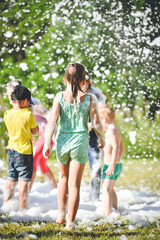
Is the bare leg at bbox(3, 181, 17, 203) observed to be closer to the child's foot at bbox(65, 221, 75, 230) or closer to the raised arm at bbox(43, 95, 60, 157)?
the raised arm at bbox(43, 95, 60, 157)

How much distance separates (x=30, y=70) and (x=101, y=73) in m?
1.32

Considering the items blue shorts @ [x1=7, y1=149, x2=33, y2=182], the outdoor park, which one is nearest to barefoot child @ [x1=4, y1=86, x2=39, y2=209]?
blue shorts @ [x1=7, y1=149, x2=33, y2=182]

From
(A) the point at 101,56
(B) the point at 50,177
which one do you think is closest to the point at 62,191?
(B) the point at 50,177

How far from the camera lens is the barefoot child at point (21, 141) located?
249cm

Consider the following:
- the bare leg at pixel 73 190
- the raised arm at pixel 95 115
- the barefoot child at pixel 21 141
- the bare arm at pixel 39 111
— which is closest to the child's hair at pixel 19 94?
the barefoot child at pixel 21 141

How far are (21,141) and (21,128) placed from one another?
11 cm

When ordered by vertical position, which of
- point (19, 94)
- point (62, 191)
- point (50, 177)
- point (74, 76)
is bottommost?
point (50, 177)

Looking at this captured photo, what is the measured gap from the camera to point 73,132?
7.01ft

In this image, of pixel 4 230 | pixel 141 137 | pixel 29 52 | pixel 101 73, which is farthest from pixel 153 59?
pixel 4 230

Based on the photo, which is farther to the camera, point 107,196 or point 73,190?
point 107,196

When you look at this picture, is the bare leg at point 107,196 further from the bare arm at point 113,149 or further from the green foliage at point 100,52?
the green foliage at point 100,52

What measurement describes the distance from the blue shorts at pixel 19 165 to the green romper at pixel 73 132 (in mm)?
453

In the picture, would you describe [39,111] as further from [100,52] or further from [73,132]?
[100,52]

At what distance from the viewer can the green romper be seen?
6.93 feet
